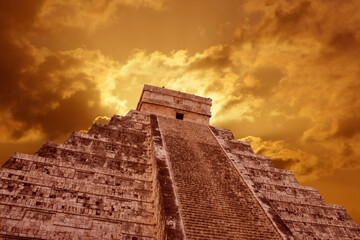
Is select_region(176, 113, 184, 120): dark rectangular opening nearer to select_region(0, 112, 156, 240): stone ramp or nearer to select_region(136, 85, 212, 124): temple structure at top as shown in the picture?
select_region(136, 85, 212, 124): temple structure at top

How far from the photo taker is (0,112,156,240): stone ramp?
737cm

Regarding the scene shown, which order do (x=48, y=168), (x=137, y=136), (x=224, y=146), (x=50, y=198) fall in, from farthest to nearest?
(x=224, y=146), (x=137, y=136), (x=48, y=168), (x=50, y=198)

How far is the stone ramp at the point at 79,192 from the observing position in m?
7.37

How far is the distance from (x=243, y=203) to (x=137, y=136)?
5.33m

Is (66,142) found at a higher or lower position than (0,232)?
higher

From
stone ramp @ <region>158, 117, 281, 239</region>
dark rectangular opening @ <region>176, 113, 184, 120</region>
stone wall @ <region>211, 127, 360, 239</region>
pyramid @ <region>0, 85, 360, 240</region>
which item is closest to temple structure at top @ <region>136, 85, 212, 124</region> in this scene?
dark rectangular opening @ <region>176, 113, 184, 120</region>

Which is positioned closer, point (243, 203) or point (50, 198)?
point (50, 198)

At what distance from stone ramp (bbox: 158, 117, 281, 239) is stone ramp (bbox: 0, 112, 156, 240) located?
1157 mm

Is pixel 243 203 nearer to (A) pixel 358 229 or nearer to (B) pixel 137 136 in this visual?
(B) pixel 137 136

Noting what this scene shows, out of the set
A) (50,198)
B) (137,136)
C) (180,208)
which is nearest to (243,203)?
(180,208)

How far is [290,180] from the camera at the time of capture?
12578 millimetres

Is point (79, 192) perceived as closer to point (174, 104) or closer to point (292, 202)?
point (292, 202)

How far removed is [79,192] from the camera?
8.38m

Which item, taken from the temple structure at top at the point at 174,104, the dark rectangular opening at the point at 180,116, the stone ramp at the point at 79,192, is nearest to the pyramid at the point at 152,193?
the stone ramp at the point at 79,192
